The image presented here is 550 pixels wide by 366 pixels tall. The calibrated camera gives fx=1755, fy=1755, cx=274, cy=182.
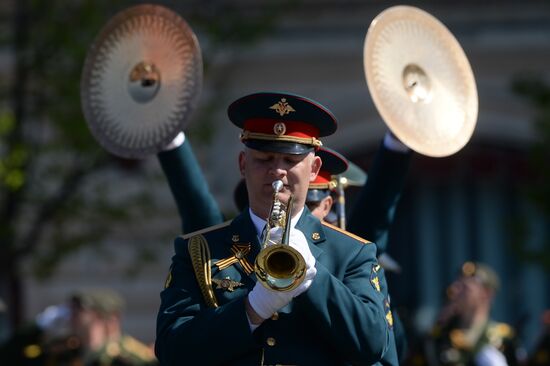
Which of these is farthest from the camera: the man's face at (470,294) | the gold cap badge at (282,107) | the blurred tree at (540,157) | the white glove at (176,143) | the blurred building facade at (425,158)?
the blurred building facade at (425,158)

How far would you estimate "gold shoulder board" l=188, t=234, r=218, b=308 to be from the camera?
17.8ft

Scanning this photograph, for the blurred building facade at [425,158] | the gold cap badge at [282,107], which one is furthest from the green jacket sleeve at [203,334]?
the blurred building facade at [425,158]

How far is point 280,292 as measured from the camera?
5078mm

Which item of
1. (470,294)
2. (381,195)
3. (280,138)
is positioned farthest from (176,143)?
(470,294)

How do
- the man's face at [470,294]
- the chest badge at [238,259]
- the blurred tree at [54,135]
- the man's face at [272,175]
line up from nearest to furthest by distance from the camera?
the man's face at [272,175] < the chest badge at [238,259] < the man's face at [470,294] < the blurred tree at [54,135]

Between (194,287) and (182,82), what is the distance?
162cm

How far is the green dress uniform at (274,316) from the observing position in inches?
205

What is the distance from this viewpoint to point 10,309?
1734 centimetres

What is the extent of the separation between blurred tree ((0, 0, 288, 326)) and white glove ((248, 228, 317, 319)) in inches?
297

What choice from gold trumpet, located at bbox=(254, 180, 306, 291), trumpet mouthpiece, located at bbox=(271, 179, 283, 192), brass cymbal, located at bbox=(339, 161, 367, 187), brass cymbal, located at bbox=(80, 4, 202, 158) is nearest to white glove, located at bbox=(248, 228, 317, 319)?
gold trumpet, located at bbox=(254, 180, 306, 291)

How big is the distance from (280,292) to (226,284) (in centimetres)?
40

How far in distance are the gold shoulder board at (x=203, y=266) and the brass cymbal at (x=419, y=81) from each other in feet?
4.19

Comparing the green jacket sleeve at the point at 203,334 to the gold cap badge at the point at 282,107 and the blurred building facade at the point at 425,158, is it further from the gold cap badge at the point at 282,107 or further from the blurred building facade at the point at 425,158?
the blurred building facade at the point at 425,158

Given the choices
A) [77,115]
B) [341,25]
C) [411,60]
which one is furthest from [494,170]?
[411,60]
